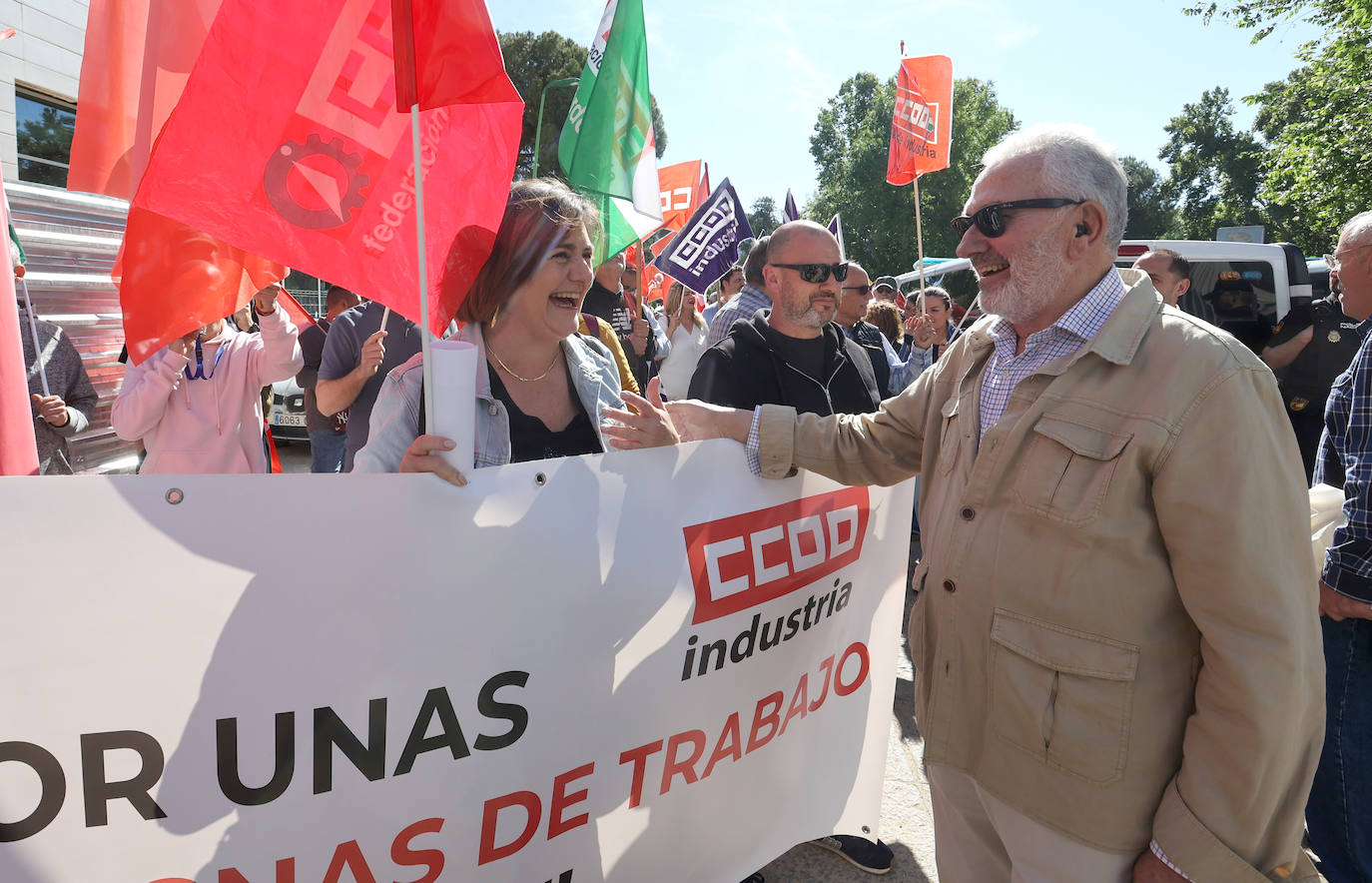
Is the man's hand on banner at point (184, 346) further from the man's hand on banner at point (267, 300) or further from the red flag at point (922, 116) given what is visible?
the red flag at point (922, 116)

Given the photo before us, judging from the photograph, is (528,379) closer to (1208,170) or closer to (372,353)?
(372,353)

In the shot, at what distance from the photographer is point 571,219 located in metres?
2.22

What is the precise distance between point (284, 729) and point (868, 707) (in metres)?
1.82

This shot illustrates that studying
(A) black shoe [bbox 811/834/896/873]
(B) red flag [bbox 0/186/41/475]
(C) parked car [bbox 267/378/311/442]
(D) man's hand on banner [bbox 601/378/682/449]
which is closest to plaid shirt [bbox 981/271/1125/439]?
(D) man's hand on banner [bbox 601/378/682/449]

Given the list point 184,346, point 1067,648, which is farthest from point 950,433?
point 184,346

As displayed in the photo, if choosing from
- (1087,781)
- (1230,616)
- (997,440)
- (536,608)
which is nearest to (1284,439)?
(1230,616)

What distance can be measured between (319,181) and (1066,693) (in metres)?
1.82

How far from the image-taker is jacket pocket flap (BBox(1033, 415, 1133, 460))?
4.78 ft

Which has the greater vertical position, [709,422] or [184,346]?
[184,346]

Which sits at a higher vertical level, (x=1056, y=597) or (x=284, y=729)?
(x=1056, y=597)

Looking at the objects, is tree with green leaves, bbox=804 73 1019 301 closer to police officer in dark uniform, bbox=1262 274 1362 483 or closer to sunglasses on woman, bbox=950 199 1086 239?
police officer in dark uniform, bbox=1262 274 1362 483

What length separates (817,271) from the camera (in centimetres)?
304

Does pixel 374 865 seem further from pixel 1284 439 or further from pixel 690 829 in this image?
pixel 1284 439

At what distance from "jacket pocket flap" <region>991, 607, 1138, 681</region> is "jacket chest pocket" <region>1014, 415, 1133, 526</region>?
214 mm
